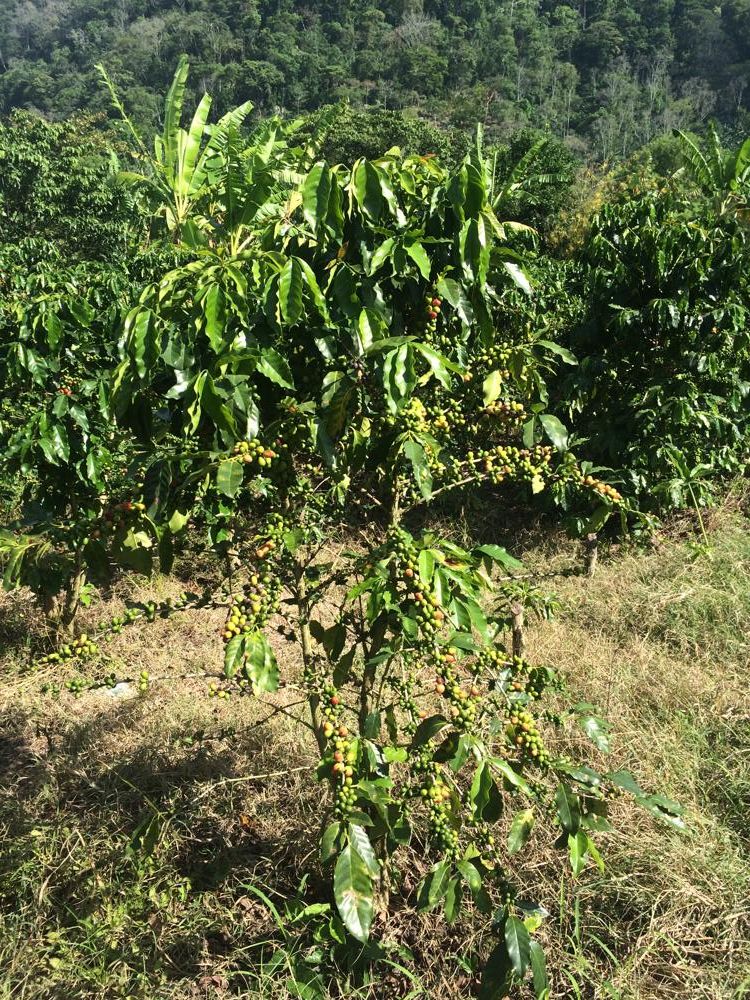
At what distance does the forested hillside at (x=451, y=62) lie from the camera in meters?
46.6

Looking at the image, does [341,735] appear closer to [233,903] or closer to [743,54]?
[233,903]

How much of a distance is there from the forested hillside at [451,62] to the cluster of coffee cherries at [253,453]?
42.2 metres

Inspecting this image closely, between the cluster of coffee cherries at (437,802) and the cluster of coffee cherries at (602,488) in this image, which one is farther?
the cluster of coffee cherries at (602,488)

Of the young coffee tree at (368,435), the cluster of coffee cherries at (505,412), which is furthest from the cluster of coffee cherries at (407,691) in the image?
the cluster of coffee cherries at (505,412)

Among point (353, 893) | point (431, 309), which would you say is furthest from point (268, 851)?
point (431, 309)

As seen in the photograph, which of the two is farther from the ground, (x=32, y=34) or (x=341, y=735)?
(x=32, y=34)

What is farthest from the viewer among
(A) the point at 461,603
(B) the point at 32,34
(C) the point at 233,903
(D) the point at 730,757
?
(B) the point at 32,34

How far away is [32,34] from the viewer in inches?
2923

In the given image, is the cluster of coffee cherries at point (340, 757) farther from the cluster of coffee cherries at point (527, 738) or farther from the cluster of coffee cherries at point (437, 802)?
the cluster of coffee cherries at point (527, 738)

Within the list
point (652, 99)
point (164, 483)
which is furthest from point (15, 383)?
point (652, 99)

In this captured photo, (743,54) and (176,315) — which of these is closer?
(176,315)

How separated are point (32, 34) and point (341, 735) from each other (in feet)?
301

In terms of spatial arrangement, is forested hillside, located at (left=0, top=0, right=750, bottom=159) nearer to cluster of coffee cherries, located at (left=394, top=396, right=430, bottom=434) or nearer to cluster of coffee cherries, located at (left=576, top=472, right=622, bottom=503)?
cluster of coffee cherries, located at (left=576, top=472, right=622, bottom=503)

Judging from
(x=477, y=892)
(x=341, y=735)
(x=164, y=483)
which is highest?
(x=164, y=483)
